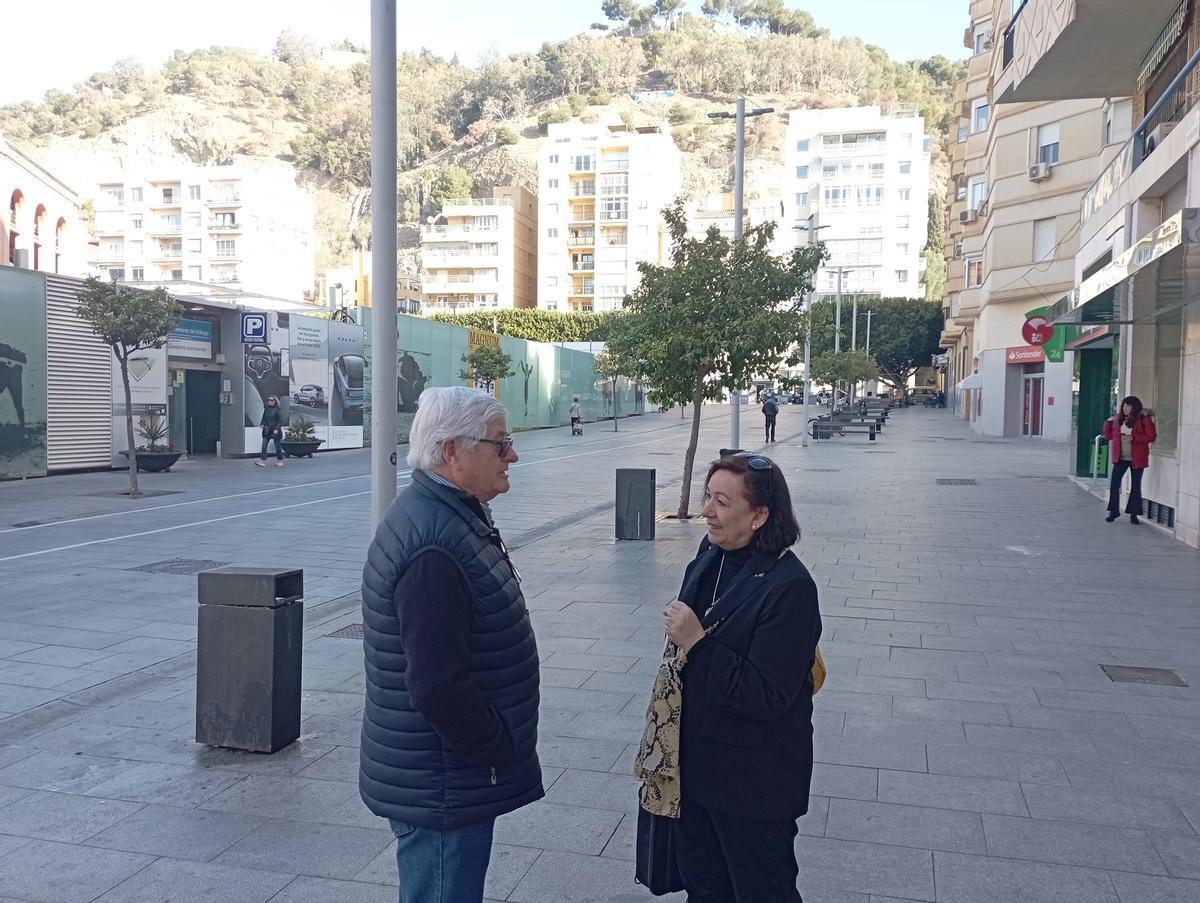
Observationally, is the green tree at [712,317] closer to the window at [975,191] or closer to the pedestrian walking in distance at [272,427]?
the pedestrian walking in distance at [272,427]

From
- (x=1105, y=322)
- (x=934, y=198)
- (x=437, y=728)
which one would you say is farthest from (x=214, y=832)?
(x=934, y=198)

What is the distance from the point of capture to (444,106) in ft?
573

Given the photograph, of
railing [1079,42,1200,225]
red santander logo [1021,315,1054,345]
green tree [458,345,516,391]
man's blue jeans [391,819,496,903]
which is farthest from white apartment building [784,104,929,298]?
man's blue jeans [391,819,496,903]

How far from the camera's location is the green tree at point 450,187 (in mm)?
131875

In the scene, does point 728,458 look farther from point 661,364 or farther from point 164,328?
point 164,328

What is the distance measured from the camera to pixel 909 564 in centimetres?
1020

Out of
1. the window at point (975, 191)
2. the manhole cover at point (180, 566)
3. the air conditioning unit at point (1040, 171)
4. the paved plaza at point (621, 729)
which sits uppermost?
the window at point (975, 191)

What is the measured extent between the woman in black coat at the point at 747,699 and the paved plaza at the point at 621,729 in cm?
103

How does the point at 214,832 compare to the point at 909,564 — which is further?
the point at 909,564

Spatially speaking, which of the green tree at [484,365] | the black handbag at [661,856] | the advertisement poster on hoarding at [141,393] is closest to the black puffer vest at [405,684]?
the black handbag at [661,856]

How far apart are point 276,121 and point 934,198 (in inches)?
4381

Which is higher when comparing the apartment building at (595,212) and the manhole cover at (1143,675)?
the apartment building at (595,212)

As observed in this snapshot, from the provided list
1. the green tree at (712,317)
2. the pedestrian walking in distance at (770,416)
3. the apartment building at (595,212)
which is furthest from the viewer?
the apartment building at (595,212)

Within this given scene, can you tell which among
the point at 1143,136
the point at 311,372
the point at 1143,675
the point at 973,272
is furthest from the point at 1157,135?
the point at 973,272
